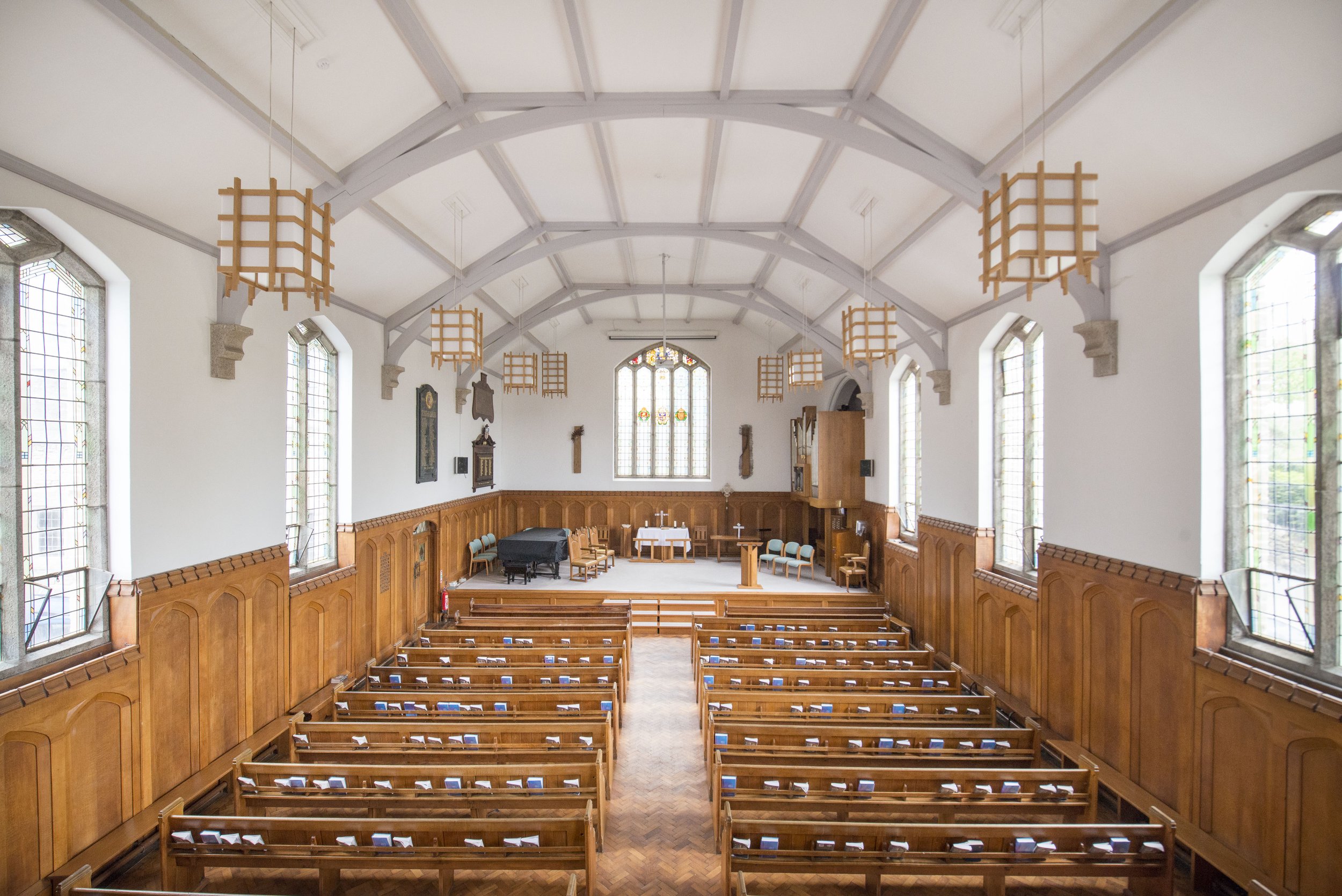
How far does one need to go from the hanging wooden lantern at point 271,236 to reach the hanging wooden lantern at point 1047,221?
4.25 metres

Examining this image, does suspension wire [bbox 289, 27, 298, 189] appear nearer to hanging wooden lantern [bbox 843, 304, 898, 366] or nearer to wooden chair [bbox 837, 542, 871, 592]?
hanging wooden lantern [bbox 843, 304, 898, 366]

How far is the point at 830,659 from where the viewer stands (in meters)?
8.72

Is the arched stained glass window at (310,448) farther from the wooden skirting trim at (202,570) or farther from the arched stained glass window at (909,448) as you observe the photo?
the arched stained glass window at (909,448)

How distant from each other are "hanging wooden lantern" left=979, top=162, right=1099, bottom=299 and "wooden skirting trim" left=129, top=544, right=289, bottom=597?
274 inches

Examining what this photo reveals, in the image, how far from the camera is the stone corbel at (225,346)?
21.9 ft

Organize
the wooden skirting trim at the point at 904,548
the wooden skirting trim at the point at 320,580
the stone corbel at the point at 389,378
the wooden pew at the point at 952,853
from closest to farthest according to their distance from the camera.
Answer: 1. the wooden pew at the point at 952,853
2. the wooden skirting trim at the point at 320,580
3. the stone corbel at the point at 389,378
4. the wooden skirting trim at the point at 904,548

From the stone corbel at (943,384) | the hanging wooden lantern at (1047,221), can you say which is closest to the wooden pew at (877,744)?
the hanging wooden lantern at (1047,221)

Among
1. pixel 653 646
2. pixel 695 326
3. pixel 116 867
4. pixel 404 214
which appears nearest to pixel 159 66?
pixel 404 214

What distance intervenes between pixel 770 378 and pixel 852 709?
11.0 meters

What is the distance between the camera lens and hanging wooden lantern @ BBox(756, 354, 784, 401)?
16.4m

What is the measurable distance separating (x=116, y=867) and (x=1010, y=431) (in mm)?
10384

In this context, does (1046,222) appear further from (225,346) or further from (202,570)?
(202,570)

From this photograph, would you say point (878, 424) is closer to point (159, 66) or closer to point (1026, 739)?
point (1026, 739)

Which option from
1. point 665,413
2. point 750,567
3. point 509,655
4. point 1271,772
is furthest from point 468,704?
point 665,413
